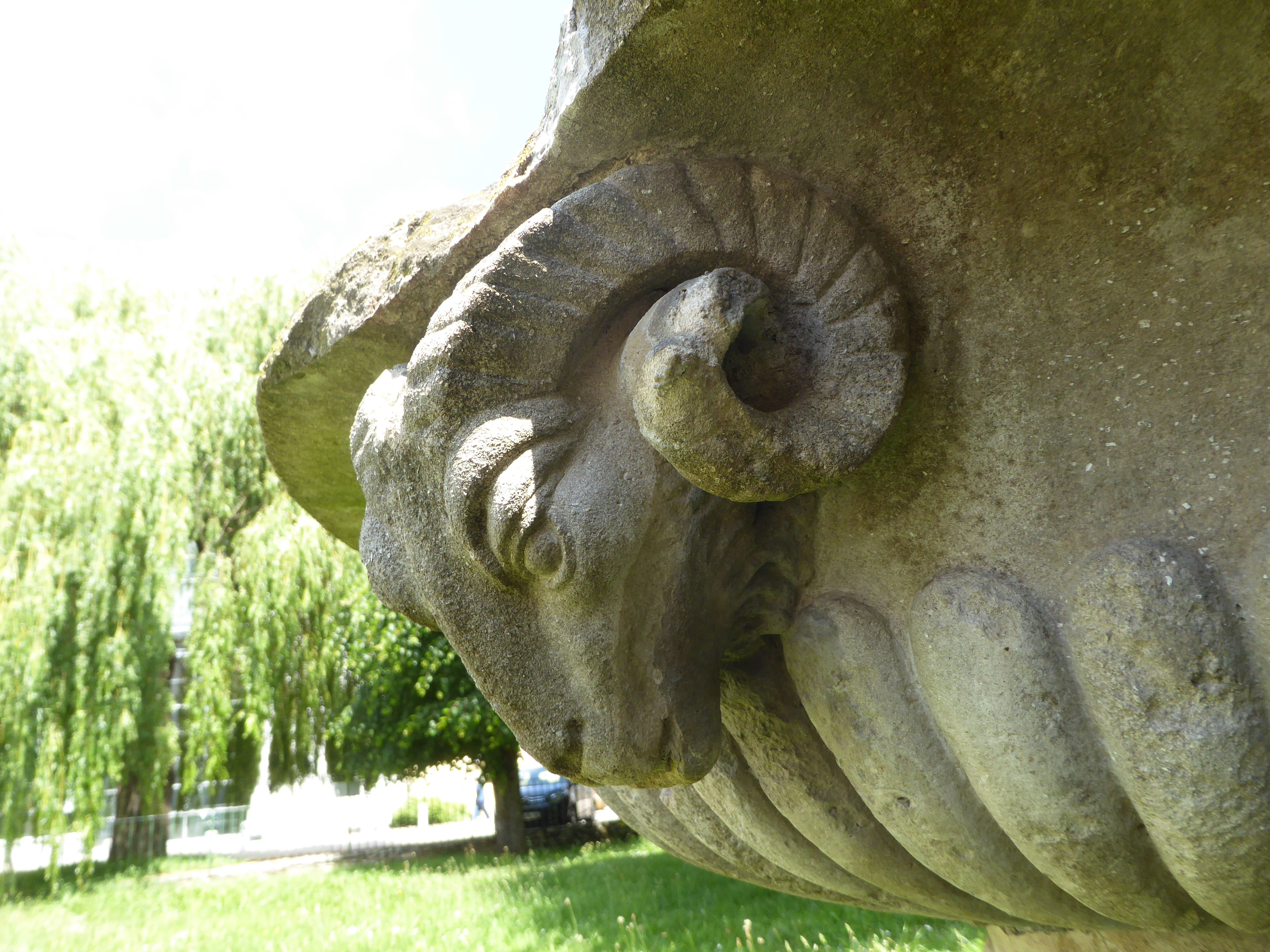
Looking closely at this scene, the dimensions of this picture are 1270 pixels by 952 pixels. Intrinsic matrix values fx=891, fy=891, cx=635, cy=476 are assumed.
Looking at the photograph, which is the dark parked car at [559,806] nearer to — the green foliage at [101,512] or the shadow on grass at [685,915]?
the shadow on grass at [685,915]

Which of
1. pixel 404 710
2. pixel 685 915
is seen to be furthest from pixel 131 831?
pixel 685 915

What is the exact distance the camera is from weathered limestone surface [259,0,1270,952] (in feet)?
3.03

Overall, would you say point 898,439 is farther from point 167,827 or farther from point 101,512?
point 167,827

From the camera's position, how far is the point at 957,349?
108 centimetres

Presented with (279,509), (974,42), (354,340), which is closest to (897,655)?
(974,42)

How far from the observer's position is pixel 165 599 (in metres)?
7.09

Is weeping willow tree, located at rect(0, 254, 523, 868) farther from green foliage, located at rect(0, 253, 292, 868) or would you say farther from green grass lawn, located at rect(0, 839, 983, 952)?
green grass lawn, located at rect(0, 839, 983, 952)

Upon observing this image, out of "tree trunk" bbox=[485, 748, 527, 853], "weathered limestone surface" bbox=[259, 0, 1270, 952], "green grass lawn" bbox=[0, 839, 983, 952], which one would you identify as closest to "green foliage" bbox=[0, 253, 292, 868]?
"green grass lawn" bbox=[0, 839, 983, 952]

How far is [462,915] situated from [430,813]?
12256mm

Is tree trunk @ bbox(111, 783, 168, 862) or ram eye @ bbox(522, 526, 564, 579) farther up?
tree trunk @ bbox(111, 783, 168, 862)

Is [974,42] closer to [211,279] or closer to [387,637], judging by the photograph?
[387,637]

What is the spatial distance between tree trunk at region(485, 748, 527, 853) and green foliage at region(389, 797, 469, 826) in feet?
22.5

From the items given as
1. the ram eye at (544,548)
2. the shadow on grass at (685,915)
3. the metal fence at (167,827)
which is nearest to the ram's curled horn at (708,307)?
the ram eye at (544,548)

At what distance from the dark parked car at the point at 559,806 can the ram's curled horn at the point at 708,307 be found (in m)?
11.1
